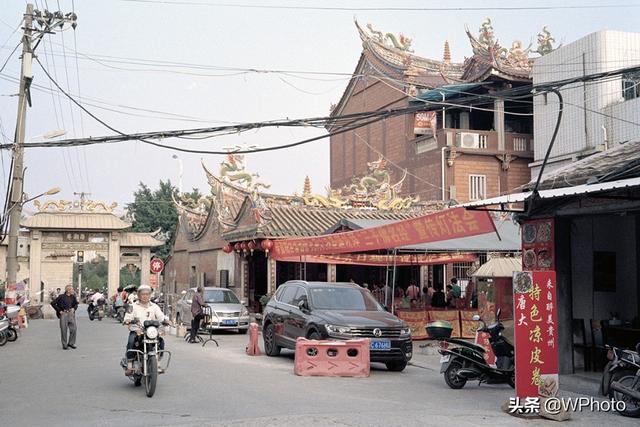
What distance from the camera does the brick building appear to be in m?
29.6

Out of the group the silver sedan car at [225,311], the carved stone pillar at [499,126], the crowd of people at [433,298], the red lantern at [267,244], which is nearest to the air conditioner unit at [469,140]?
the carved stone pillar at [499,126]

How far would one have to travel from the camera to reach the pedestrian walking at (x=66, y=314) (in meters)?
16.9

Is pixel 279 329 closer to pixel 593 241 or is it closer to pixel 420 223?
pixel 420 223

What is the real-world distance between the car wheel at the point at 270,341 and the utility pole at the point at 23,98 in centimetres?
1038

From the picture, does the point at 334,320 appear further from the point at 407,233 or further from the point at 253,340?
the point at 253,340

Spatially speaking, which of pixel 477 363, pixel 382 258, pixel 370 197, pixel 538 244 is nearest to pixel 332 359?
pixel 477 363

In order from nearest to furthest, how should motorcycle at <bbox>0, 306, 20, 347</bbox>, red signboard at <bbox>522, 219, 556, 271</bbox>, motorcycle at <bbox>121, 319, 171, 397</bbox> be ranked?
motorcycle at <bbox>121, 319, 171, 397</bbox> → red signboard at <bbox>522, 219, 556, 271</bbox> → motorcycle at <bbox>0, 306, 20, 347</bbox>

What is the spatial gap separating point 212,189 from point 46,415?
2367 centimetres

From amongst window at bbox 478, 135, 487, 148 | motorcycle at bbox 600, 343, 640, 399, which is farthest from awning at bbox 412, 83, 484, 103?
motorcycle at bbox 600, 343, 640, 399

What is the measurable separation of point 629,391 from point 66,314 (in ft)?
41.9

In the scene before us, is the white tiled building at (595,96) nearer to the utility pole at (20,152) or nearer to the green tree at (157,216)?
the utility pole at (20,152)

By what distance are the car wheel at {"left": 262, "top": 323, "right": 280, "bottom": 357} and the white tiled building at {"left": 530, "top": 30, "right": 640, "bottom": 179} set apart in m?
11.6

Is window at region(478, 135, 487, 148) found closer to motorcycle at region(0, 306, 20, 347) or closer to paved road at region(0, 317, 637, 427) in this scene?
paved road at region(0, 317, 637, 427)

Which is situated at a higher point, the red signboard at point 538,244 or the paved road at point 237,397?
the red signboard at point 538,244
